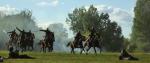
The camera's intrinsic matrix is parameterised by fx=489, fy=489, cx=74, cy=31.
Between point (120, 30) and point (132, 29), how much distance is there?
16.0 m

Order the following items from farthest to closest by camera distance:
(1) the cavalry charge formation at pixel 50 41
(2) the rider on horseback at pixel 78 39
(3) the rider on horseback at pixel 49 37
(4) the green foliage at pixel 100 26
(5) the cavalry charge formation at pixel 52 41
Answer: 1. (4) the green foliage at pixel 100 26
2. (3) the rider on horseback at pixel 49 37
3. (2) the rider on horseback at pixel 78 39
4. (1) the cavalry charge formation at pixel 50 41
5. (5) the cavalry charge formation at pixel 52 41

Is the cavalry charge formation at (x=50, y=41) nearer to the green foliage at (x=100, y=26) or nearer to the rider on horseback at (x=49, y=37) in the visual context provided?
the rider on horseback at (x=49, y=37)

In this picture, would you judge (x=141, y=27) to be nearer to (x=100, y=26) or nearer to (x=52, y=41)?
(x=100, y=26)

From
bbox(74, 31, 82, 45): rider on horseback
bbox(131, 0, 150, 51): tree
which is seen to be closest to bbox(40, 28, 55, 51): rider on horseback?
bbox(74, 31, 82, 45): rider on horseback

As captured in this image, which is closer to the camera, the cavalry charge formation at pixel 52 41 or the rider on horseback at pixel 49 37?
the cavalry charge formation at pixel 52 41

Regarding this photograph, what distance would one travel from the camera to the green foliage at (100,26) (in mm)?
115550

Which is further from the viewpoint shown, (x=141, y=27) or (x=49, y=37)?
(x=141, y=27)

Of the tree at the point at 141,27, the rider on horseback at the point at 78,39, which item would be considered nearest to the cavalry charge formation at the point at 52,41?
the rider on horseback at the point at 78,39

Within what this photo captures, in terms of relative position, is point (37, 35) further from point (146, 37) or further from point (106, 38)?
point (146, 37)

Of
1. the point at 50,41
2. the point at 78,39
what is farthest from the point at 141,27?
the point at 78,39

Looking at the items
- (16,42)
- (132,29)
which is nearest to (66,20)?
(132,29)

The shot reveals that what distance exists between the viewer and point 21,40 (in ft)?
208

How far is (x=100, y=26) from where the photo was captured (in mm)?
118125

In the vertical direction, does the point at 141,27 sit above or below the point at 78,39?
above
